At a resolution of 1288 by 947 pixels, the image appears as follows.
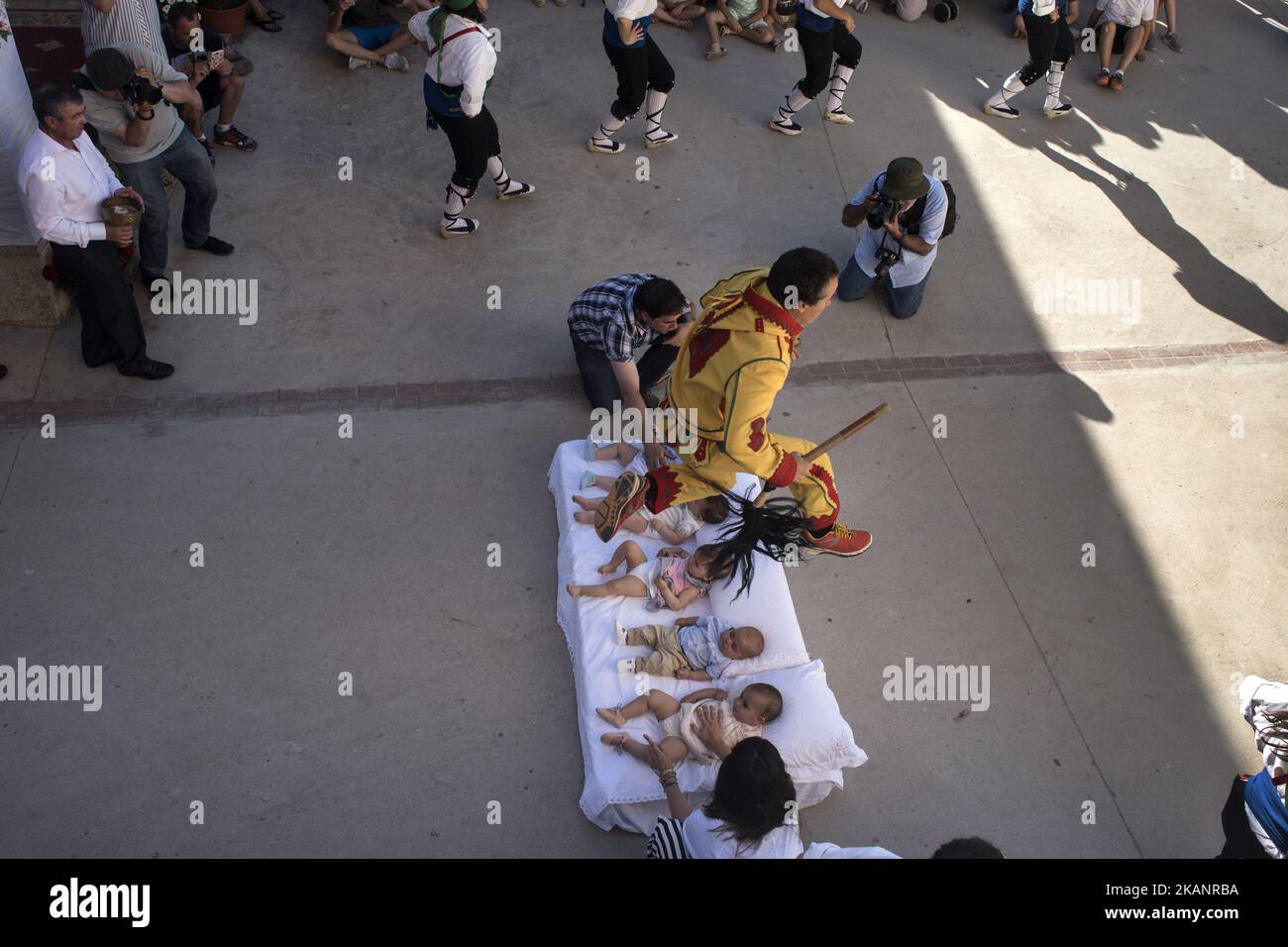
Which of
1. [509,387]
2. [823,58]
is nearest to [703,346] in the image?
[509,387]

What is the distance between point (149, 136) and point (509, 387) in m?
2.36

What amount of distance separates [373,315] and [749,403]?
297 cm

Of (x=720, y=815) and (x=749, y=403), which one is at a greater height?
(x=749, y=403)

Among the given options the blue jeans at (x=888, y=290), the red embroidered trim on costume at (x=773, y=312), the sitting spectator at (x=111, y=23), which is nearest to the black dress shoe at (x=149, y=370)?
the sitting spectator at (x=111, y=23)

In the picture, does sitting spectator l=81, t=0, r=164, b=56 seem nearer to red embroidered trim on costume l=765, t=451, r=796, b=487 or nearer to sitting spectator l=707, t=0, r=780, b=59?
red embroidered trim on costume l=765, t=451, r=796, b=487

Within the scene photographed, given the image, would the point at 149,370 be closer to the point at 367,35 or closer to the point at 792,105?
the point at 367,35

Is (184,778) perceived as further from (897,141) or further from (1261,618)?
(897,141)

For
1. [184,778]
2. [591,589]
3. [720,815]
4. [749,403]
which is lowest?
[184,778]

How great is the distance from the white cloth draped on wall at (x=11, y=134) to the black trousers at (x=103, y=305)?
248 mm

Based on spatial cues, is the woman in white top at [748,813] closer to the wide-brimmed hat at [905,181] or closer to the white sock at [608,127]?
the wide-brimmed hat at [905,181]

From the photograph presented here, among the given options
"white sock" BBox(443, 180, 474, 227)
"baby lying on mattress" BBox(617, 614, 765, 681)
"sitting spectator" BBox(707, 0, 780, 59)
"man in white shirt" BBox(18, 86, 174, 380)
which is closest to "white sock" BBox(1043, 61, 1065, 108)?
"sitting spectator" BBox(707, 0, 780, 59)

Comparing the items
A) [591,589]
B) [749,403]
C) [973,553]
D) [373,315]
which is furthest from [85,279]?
[973,553]

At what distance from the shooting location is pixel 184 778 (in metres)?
4.29
